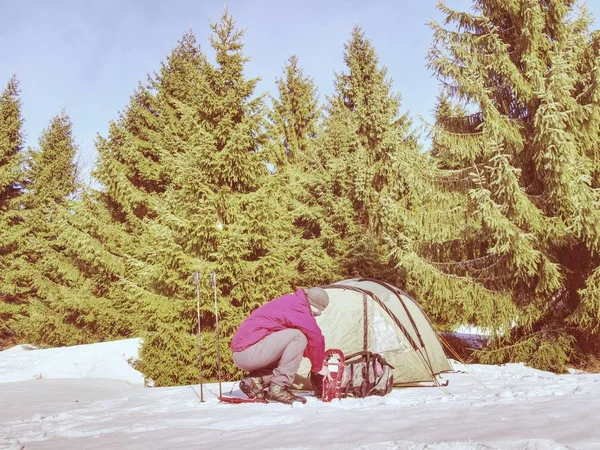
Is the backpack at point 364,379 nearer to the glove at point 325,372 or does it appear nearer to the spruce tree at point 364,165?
the glove at point 325,372

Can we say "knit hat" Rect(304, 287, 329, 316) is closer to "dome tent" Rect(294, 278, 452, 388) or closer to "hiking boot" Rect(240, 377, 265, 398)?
"hiking boot" Rect(240, 377, 265, 398)

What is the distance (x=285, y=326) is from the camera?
5.30 meters

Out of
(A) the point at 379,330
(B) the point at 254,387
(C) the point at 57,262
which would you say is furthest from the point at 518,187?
(C) the point at 57,262

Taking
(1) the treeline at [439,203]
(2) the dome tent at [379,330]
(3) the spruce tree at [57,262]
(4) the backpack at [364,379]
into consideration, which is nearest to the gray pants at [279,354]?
(4) the backpack at [364,379]

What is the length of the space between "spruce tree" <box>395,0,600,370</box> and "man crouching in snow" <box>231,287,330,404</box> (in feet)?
13.7

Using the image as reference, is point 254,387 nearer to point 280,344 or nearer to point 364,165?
point 280,344

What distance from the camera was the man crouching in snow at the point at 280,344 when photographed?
5152 mm

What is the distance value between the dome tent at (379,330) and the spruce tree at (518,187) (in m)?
1.73

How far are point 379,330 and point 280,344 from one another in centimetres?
249

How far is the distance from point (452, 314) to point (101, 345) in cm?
978

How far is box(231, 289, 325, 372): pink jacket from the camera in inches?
207

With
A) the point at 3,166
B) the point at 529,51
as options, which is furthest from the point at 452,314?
the point at 3,166

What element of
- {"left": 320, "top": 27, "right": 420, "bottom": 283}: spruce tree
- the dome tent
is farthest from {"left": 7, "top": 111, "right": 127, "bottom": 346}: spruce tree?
the dome tent

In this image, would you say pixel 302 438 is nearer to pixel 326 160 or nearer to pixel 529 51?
pixel 529 51
